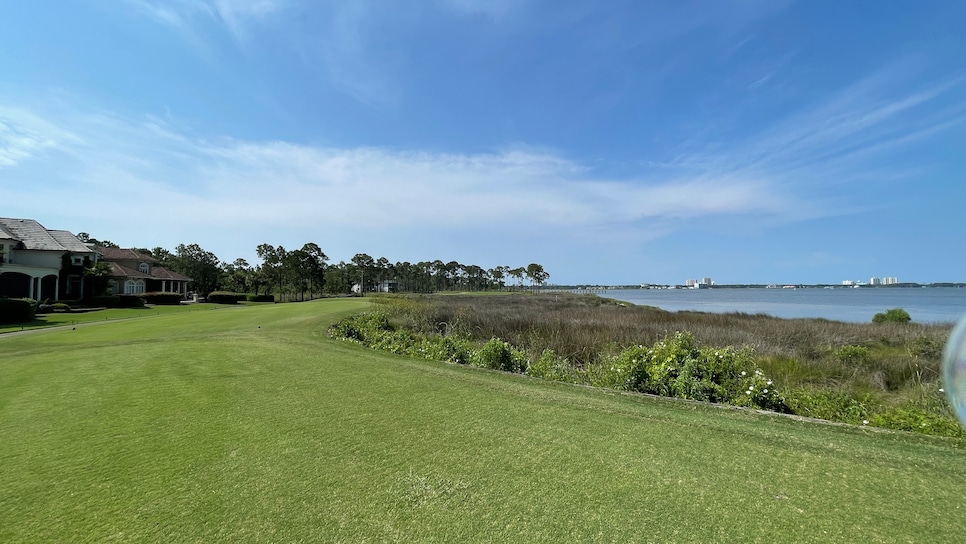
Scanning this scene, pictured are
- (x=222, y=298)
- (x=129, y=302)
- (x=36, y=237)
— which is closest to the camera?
(x=36, y=237)

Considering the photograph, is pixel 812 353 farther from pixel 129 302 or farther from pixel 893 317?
pixel 129 302

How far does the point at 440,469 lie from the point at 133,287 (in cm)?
4935

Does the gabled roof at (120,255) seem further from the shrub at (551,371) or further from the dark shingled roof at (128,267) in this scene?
the shrub at (551,371)

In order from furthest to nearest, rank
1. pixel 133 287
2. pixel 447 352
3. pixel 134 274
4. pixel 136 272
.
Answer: pixel 136 272 < pixel 134 274 < pixel 133 287 < pixel 447 352

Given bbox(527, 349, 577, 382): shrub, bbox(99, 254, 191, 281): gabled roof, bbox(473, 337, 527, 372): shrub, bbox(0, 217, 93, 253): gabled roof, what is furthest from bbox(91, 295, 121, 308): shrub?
bbox(527, 349, 577, 382): shrub

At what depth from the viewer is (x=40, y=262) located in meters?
29.9

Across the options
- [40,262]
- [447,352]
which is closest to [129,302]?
[40,262]

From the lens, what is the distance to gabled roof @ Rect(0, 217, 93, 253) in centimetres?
2988

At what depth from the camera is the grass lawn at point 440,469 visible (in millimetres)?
2479

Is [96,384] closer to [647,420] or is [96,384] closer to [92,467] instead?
[92,467]

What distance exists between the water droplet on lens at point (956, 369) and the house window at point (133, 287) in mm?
49935

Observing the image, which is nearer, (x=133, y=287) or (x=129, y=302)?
(x=129, y=302)

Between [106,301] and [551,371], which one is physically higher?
[106,301]

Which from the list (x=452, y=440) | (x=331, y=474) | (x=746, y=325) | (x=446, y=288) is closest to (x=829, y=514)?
(x=452, y=440)
